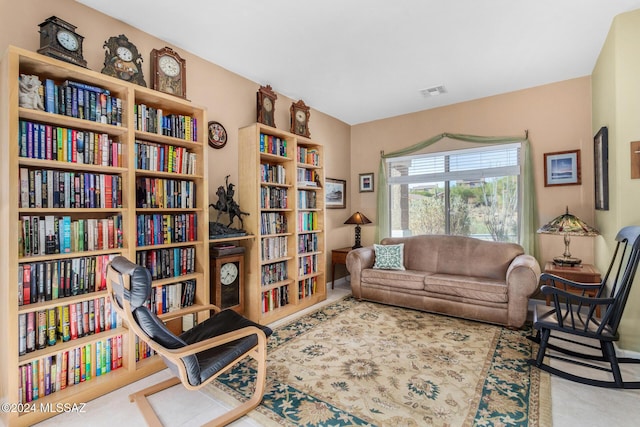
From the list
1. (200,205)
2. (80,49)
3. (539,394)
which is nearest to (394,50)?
(200,205)

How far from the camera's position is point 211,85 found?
3.19m

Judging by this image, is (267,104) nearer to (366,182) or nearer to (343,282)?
(366,182)

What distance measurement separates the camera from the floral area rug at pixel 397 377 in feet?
5.99

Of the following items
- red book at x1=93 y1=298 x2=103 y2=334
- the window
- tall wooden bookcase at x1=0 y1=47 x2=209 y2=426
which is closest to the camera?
tall wooden bookcase at x1=0 y1=47 x2=209 y2=426

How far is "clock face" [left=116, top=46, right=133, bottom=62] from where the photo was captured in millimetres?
2320

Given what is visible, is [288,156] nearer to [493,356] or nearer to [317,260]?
[317,260]

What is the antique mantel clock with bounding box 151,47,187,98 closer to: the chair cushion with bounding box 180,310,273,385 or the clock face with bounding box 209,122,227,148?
the clock face with bounding box 209,122,227,148

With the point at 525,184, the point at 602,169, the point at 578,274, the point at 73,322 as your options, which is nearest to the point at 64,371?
the point at 73,322

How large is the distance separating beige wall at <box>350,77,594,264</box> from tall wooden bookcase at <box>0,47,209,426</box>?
12.1 ft

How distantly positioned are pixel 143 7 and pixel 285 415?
122 inches

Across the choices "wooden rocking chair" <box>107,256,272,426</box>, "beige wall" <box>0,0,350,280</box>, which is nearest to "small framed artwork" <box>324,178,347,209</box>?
"beige wall" <box>0,0,350,280</box>

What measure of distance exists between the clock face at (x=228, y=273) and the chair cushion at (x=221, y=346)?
2.02 ft

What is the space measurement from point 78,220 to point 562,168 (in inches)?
196

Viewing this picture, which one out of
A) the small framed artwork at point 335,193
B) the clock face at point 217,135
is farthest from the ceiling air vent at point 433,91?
the clock face at point 217,135
